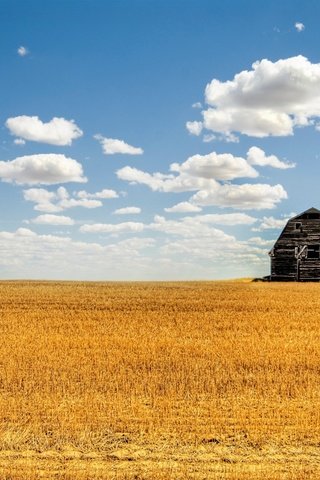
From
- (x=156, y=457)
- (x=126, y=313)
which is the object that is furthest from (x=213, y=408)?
(x=126, y=313)

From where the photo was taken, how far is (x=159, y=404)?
A: 34.8ft

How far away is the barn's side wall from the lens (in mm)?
58125

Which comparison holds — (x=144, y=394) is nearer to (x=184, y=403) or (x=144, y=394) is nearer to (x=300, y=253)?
(x=184, y=403)

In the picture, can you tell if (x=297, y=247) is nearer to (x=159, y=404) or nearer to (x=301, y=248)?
(x=301, y=248)

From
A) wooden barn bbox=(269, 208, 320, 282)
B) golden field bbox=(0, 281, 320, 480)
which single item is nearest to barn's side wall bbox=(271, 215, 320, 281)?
wooden barn bbox=(269, 208, 320, 282)

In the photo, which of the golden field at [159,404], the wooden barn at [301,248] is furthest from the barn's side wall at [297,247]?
the golden field at [159,404]

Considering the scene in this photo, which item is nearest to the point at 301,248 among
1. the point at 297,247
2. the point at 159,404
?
the point at 297,247

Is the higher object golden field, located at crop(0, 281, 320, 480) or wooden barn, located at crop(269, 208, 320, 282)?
wooden barn, located at crop(269, 208, 320, 282)

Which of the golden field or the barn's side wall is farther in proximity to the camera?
the barn's side wall

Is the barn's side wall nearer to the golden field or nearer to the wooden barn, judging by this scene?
the wooden barn

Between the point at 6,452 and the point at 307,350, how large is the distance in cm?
1141

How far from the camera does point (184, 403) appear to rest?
1066 cm

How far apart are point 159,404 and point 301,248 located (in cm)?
4975

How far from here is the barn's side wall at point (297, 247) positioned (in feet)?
191
